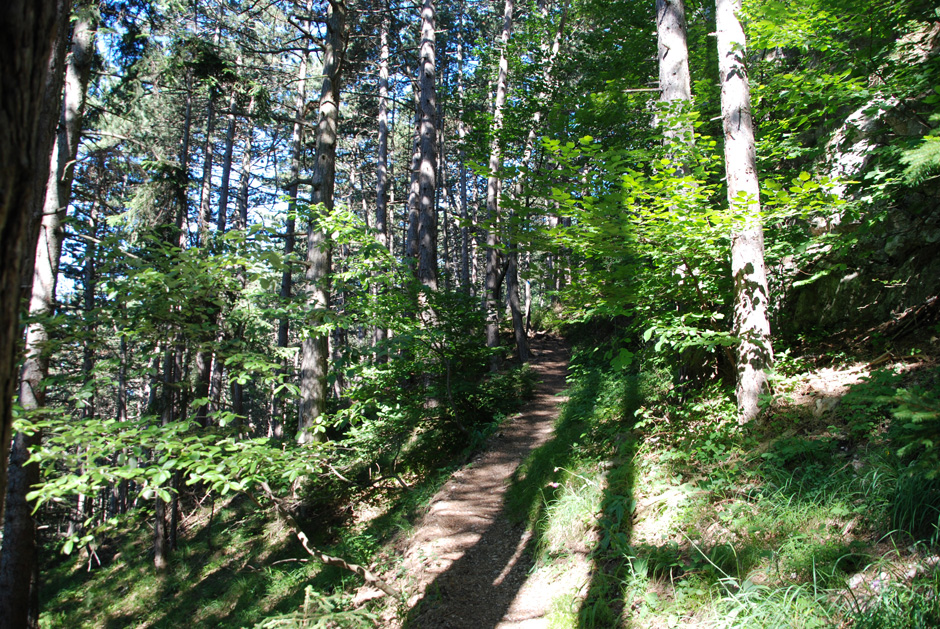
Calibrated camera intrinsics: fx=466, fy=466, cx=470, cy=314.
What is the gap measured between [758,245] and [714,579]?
10.2ft

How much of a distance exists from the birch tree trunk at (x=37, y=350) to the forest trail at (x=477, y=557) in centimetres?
438

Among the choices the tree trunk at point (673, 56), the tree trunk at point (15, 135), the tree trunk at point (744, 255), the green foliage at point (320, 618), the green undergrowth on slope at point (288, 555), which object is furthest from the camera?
the green undergrowth on slope at point (288, 555)

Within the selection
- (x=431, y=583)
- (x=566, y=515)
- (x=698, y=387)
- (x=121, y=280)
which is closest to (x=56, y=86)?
(x=121, y=280)

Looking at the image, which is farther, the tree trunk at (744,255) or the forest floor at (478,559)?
the tree trunk at (744,255)

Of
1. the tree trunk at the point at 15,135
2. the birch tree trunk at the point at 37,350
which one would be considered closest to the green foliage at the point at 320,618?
the tree trunk at the point at 15,135

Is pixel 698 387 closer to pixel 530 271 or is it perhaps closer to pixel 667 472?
pixel 667 472

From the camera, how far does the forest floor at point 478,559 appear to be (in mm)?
4422

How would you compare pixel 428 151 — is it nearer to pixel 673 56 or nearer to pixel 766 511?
pixel 673 56

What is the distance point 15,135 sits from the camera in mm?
1121

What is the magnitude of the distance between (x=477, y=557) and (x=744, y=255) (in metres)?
4.38

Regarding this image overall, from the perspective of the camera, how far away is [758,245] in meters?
4.66

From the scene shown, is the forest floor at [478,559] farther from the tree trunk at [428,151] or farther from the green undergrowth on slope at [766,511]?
the tree trunk at [428,151]

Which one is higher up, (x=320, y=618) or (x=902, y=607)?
(x=902, y=607)

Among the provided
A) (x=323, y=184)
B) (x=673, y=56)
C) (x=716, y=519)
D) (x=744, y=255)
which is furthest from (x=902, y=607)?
(x=323, y=184)
